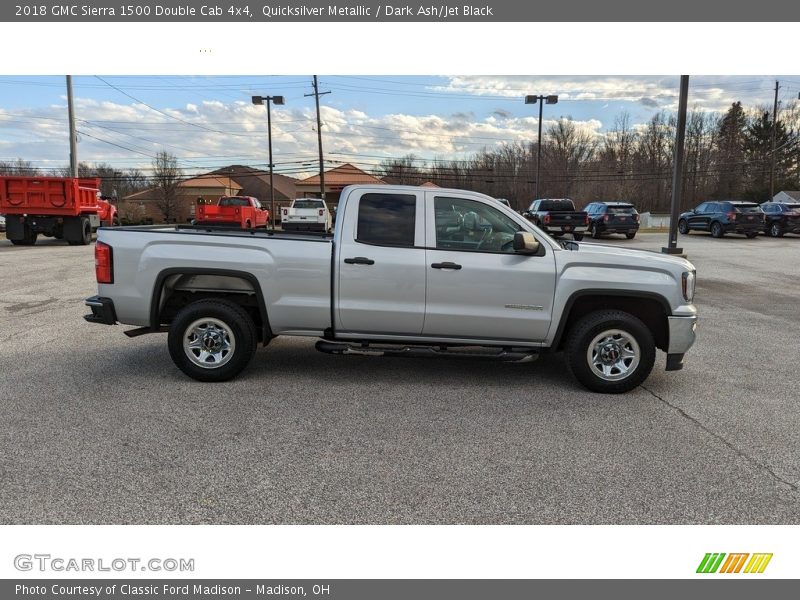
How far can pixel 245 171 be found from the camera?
115m

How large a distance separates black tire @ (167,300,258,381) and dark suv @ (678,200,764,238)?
27786 millimetres

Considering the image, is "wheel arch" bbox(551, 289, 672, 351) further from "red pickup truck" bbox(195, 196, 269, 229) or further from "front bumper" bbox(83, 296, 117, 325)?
"red pickup truck" bbox(195, 196, 269, 229)

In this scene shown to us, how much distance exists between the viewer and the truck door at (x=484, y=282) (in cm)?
540

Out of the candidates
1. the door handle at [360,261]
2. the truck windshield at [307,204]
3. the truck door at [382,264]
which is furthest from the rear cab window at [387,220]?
the truck windshield at [307,204]

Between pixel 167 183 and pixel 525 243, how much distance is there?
2953 inches

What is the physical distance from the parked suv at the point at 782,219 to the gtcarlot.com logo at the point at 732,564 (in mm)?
30013

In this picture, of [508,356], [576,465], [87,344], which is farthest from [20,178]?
[576,465]

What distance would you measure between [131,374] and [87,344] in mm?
1675

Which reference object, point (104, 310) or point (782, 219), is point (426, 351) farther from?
point (782, 219)

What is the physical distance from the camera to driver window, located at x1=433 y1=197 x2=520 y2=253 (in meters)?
5.53

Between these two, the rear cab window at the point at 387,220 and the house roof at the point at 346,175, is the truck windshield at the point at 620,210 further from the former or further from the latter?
the house roof at the point at 346,175

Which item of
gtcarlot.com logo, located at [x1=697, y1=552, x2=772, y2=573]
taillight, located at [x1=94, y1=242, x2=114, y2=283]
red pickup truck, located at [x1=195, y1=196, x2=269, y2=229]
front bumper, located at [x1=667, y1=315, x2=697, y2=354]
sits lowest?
gtcarlot.com logo, located at [x1=697, y1=552, x2=772, y2=573]

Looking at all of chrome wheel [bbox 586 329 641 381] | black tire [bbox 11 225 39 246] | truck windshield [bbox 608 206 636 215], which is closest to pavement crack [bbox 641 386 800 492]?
chrome wheel [bbox 586 329 641 381]

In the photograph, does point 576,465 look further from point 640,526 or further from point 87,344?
point 87,344
